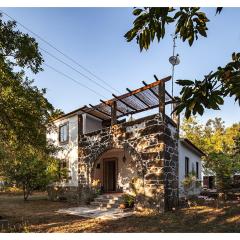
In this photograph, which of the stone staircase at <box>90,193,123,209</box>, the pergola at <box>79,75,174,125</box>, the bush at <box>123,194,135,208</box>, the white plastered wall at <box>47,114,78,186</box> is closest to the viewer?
the pergola at <box>79,75,174,125</box>

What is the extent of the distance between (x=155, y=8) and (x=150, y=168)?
10.7m

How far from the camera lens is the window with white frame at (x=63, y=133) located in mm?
19984

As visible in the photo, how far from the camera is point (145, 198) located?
44.5ft

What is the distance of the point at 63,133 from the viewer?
2058cm

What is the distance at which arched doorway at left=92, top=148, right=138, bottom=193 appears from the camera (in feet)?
60.0

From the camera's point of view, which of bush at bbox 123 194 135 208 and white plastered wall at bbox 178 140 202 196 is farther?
white plastered wall at bbox 178 140 202 196

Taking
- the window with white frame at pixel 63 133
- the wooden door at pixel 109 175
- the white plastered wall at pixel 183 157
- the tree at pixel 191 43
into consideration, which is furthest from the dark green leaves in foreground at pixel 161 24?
the window with white frame at pixel 63 133

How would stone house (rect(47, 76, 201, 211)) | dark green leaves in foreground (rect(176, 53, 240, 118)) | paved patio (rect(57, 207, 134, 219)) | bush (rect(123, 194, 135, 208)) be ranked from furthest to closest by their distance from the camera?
bush (rect(123, 194, 135, 208))
stone house (rect(47, 76, 201, 211))
paved patio (rect(57, 207, 134, 219))
dark green leaves in foreground (rect(176, 53, 240, 118))

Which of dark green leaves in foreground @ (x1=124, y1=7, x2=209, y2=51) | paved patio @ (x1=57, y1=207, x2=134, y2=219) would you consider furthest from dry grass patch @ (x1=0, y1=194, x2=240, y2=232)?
dark green leaves in foreground @ (x1=124, y1=7, x2=209, y2=51)

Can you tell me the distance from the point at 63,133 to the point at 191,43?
17.7 meters

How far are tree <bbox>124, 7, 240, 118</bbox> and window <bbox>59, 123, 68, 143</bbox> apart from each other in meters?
16.8

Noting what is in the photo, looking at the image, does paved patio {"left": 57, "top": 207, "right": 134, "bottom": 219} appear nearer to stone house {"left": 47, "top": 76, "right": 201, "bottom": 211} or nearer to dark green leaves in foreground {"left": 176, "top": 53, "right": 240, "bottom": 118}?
stone house {"left": 47, "top": 76, "right": 201, "bottom": 211}

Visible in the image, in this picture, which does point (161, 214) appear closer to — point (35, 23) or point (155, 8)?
point (35, 23)

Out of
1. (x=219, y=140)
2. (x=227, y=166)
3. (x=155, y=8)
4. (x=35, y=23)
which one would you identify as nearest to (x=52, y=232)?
(x=35, y=23)
